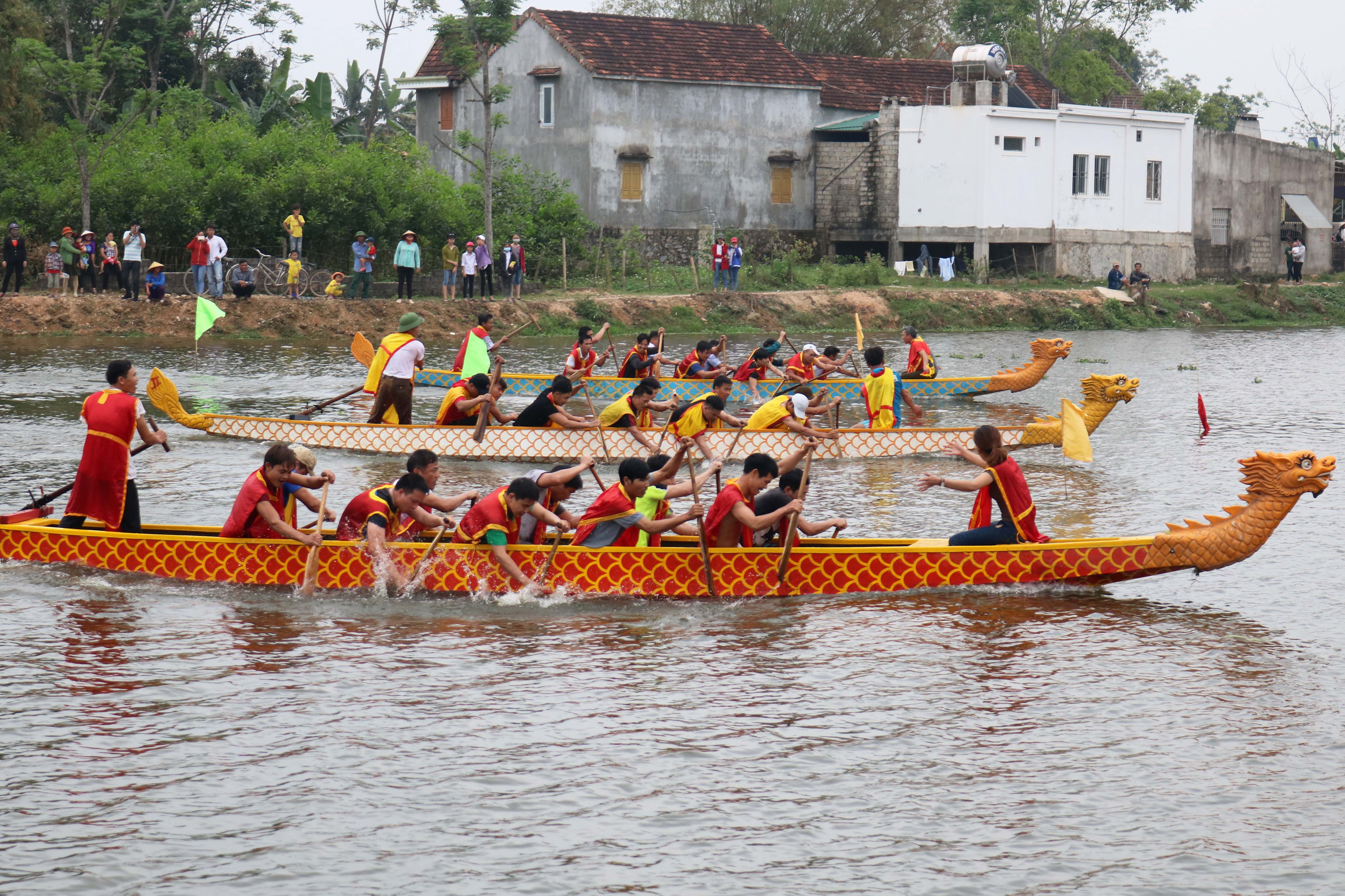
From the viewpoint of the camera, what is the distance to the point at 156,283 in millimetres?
31000

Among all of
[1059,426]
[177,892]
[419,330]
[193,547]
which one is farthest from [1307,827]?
[419,330]

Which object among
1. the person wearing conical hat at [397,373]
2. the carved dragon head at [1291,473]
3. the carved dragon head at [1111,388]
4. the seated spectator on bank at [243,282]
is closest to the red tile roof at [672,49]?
the seated spectator on bank at [243,282]

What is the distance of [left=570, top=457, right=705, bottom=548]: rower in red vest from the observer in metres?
10.9

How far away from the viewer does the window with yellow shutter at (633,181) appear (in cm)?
4266

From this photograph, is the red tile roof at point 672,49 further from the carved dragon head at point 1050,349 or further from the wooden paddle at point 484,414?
the wooden paddle at point 484,414

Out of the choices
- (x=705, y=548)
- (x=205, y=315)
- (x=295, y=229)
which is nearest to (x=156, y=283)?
(x=295, y=229)

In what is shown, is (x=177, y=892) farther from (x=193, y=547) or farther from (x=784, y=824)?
(x=193, y=547)

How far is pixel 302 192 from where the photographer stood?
35094 mm

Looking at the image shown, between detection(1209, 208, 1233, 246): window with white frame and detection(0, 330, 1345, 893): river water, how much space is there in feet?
137

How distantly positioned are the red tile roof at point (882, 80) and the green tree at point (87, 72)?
862 inches

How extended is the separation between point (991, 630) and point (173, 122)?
105 feet

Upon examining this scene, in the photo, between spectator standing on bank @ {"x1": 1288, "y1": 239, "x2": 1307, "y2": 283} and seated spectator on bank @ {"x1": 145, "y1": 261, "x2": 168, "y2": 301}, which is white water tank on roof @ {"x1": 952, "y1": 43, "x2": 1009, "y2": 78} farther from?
seated spectator on bank @ {"x1": 145, "y1": 261, "x2": 168, "y2": 301}

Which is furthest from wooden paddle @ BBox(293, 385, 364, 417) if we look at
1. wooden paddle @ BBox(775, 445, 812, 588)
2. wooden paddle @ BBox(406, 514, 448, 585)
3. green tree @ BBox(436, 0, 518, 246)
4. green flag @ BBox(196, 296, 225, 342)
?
green tree @ BBox(436, 0, 518, 246)

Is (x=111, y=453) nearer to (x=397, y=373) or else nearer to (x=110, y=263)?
(x=397, y=373)
